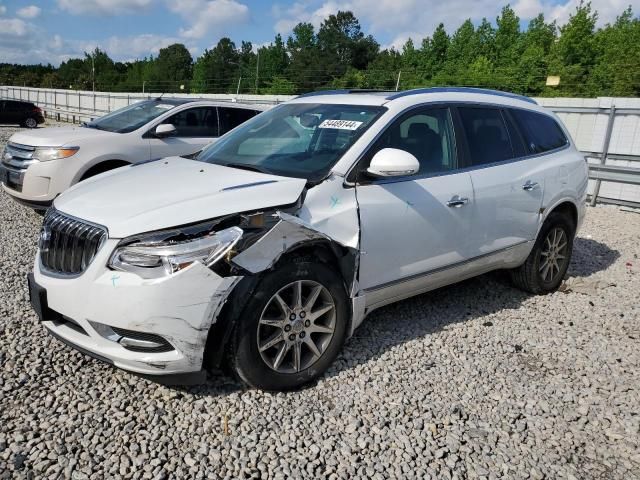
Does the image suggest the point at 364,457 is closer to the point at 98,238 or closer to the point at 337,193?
the point at 337,193

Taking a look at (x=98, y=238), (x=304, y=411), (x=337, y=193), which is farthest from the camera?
(x=337, y=193)

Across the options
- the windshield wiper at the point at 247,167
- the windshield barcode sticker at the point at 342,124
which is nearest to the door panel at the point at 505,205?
the windshield barcode sticker at the point at 342,124

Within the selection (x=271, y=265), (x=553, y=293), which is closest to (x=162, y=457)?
(x=271, y=265)

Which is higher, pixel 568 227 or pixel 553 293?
pixel 568 227

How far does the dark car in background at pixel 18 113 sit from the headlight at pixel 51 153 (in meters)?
23.6

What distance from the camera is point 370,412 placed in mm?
3123

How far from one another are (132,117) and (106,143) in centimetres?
102

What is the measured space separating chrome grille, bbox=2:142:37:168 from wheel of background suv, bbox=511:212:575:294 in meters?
5.90

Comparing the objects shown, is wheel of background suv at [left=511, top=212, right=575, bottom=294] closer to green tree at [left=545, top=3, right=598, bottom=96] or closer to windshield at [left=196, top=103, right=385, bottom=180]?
windshield at [left=196, top=103, right=385, bottom=180]

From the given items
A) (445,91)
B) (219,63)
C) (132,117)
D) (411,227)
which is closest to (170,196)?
(411,227)

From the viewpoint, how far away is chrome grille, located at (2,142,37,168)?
6.67 m

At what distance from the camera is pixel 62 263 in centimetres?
302

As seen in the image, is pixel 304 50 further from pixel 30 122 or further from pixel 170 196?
pixel 170 196

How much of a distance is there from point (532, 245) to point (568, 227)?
2.14 ft
